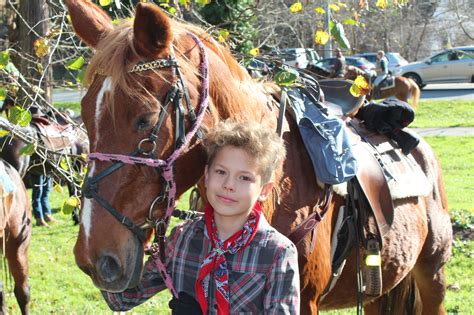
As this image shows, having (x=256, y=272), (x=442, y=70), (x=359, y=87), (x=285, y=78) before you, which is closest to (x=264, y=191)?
(x=256, y=272)

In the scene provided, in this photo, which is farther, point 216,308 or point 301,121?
point 301,121

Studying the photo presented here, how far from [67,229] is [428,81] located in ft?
77.6

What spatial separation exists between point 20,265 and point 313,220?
14.8 ft

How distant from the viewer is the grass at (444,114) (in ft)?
67.3

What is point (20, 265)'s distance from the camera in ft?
22.1

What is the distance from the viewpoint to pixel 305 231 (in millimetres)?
3006

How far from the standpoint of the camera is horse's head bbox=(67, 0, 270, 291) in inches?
95.9

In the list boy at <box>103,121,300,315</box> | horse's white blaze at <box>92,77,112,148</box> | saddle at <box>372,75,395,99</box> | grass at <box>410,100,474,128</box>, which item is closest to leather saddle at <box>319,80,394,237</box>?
boy at <box>103,121,300,315</box>

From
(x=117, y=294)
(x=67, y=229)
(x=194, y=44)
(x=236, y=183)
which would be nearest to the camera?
(x=236, y=183)

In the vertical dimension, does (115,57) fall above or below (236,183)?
above

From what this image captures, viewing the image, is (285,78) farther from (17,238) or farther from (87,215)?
(17,238)

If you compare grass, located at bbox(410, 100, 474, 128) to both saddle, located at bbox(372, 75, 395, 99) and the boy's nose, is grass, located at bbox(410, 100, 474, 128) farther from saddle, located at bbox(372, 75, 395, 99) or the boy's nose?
the boy's nose

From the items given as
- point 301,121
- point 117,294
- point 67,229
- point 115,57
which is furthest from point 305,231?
point 67,229

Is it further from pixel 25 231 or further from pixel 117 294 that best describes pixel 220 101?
pixel 25 231
